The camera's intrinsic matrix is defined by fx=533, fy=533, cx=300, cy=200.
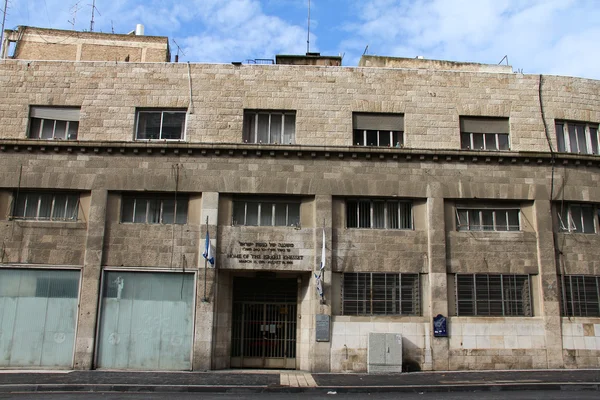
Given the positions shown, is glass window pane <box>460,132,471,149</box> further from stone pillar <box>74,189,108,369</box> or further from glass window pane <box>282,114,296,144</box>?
stone pillar <box>74,189,108,369</box>

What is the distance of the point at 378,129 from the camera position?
18625mm

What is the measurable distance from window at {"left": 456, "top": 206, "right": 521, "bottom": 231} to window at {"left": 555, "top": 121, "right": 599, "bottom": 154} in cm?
309

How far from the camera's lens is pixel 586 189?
1850 centimetres

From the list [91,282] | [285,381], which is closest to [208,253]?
[91,282]

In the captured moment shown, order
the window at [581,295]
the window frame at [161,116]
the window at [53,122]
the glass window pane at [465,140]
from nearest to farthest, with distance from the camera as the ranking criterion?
1. the window at [581,295]
2. the window frame at [161,116]
3. the window at [53,122]
4. the glass window pane at [465,140]

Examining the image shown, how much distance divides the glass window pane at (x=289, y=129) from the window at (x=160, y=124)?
353 centimetres

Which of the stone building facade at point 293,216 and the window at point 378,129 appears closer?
the stone building facade at point 293,216

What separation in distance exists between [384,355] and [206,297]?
5881mm

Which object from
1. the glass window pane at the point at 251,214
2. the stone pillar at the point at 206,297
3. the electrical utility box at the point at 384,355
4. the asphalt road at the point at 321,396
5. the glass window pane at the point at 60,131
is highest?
the glass window pane at the point at 60,131

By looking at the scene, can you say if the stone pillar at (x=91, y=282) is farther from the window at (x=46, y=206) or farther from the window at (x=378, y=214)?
the window at (x=378, y=214)

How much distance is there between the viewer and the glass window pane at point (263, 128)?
18.6 m

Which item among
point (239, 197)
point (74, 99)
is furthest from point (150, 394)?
point (74, 99)

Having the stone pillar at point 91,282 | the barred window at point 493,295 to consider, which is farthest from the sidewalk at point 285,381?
the barred window at point 493,295

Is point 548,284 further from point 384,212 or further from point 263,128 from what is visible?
point 263,128
